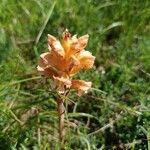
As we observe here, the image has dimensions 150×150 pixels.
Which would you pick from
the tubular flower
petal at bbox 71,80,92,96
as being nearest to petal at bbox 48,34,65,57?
the tubular flower

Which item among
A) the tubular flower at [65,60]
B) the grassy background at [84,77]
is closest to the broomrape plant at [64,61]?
the tubular flower at [65,60]

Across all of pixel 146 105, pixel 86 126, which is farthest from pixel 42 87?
pixel 146 105

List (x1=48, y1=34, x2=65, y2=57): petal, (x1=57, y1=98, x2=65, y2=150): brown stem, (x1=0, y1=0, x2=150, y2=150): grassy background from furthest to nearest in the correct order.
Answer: (x1=0, y1=0, x2=150, y2=150): grassy background, (x1=57, y1=98, x2=65, y2=150): brown stem, (x1=48, y1=34, x2=65, y2=57): petal

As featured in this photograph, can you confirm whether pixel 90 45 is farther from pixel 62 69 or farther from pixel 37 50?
pixel 62 69

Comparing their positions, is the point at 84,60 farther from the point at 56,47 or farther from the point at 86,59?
the point at 56,47

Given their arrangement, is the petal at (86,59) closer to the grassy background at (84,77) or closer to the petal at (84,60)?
the petal at (84,60)

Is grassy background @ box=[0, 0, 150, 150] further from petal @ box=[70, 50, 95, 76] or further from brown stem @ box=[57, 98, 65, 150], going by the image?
petal @ box=[70, 50, 95, 76]
